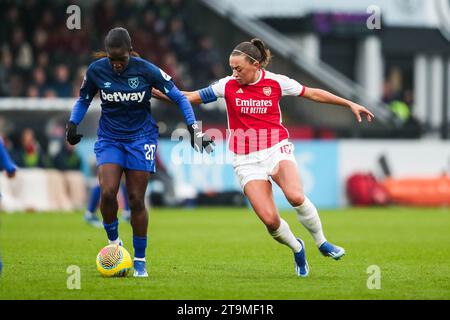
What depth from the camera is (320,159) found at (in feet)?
83.5

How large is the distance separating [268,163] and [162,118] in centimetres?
1607

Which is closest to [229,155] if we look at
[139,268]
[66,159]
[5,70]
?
[66,159]

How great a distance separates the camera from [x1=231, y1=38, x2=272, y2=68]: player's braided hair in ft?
34.4

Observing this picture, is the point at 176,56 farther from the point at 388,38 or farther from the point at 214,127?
the point at 388,38

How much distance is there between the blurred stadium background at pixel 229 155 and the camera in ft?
34.7

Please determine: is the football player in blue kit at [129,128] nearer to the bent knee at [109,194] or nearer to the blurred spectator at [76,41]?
the bent knee at [109,194]

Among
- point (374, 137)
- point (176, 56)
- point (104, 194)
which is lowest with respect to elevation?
point (104, 194)

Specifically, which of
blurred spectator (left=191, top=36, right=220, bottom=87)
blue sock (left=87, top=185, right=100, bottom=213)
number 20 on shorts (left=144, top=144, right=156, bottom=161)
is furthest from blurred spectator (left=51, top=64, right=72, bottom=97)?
number 20 on shorts (left=144, top=144, right=156, bottom=161)

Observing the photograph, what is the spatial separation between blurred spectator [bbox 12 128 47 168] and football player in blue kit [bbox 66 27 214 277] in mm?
13205

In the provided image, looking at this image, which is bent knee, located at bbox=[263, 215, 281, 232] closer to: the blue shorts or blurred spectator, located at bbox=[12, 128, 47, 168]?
the blue shorts

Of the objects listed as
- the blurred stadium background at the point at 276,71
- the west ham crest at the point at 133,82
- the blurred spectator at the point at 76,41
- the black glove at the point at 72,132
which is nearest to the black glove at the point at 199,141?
the west ham crest at the point at 133,82

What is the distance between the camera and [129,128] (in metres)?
10.2

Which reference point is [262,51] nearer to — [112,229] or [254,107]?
[254,107]
